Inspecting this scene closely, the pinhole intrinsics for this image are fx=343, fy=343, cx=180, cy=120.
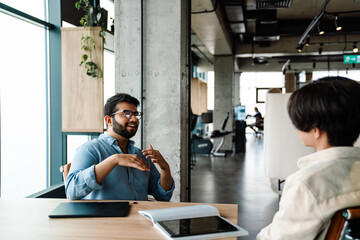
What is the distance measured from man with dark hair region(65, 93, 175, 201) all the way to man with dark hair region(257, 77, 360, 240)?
2.94 ft

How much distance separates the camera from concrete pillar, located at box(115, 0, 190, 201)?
3.62 m

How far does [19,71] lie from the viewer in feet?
11.9

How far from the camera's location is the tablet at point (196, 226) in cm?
133

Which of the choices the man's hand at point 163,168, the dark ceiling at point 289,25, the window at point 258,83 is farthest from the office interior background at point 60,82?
Answer: the window at point 258,83

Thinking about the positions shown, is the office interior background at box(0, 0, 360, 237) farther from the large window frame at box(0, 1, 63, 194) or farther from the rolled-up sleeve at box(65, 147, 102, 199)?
the rolled-up sleeve at box(65, 147, 102, 199)

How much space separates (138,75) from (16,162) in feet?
5.05

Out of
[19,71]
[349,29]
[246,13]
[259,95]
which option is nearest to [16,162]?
[19,71]

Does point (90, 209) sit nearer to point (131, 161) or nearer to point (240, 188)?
point (131, 161)

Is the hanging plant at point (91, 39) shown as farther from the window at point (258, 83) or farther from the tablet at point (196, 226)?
the window at point (258, 83)

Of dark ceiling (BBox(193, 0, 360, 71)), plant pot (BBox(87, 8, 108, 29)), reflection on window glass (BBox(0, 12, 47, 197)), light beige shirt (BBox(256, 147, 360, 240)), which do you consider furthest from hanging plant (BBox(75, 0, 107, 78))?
dark ceiling (BBox(193, 0, 360, 71))

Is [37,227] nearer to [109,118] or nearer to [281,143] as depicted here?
[109,118]

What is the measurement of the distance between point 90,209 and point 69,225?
0.66 feet

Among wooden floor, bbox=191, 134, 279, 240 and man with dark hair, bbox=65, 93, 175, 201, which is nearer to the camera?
man with dark hair, bbox=65, 93, 175, 201

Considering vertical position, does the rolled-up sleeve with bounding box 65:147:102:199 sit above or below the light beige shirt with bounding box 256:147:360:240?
below
